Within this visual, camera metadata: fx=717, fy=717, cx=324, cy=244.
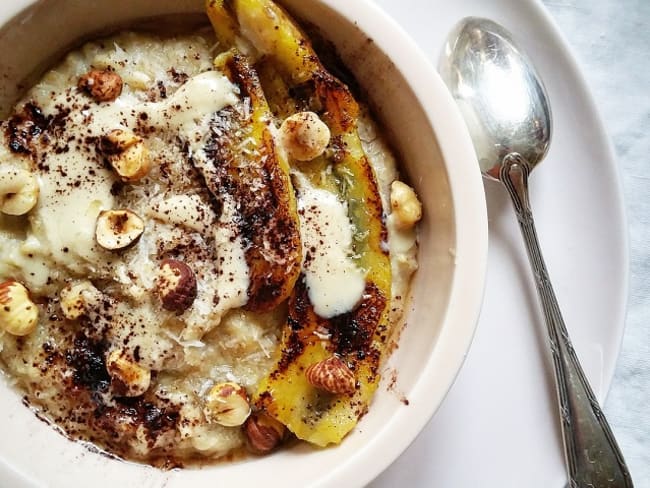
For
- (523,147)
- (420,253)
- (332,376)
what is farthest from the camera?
(523,147)

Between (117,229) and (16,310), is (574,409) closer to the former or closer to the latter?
(117,229)

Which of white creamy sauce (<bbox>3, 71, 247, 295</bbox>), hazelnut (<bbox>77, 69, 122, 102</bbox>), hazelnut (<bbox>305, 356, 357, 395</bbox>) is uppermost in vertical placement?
hazelnut (<bbox>77, 69, 122, 102</bbox>)

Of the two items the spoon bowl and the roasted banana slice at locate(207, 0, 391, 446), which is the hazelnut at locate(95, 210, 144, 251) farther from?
the spoon bowl

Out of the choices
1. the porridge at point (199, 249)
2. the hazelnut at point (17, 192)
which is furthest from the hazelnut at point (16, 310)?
the hazelnut at point (17, 192)

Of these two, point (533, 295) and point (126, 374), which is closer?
point (126, 374)

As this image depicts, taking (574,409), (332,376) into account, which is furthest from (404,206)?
(574,409)

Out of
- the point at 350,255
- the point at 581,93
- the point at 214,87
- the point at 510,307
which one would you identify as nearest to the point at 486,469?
the point at 510,307

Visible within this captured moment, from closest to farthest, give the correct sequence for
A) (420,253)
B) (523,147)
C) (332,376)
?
(332,376)
(420,253)
(523,147)

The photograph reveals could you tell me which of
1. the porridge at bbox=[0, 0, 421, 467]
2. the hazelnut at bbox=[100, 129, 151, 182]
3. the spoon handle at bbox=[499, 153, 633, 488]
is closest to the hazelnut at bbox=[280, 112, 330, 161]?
the porridge at bbox=[0, 0, 421, 467]
